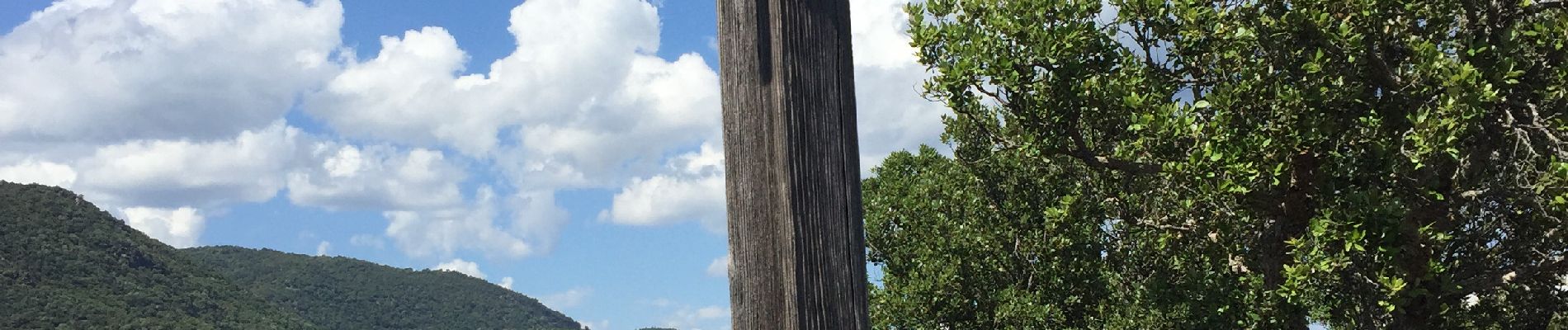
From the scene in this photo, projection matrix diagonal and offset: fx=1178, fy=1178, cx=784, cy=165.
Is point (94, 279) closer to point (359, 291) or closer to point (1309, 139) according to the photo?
point (359, 291)

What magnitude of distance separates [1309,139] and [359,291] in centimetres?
17934

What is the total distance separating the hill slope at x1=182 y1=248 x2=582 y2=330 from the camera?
556 feet

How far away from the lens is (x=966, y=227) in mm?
17547

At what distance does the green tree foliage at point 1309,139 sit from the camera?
11203 mm

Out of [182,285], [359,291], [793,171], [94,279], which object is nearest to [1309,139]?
[793,171]

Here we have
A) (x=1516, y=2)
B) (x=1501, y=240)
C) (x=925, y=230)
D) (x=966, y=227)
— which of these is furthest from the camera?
(x=925, y=230)

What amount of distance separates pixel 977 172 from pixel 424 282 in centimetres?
17939

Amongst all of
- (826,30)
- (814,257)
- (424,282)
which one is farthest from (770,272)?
(424,282)

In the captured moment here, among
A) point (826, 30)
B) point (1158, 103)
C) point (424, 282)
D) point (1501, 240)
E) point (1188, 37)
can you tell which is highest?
point (424, 282)

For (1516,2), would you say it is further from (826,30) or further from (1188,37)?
(826,30)

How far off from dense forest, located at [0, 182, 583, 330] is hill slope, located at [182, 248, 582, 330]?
0.58 ft

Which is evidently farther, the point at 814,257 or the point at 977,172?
the point at 977,172

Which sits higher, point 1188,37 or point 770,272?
point 1188,37

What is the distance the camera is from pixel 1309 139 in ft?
37.9
